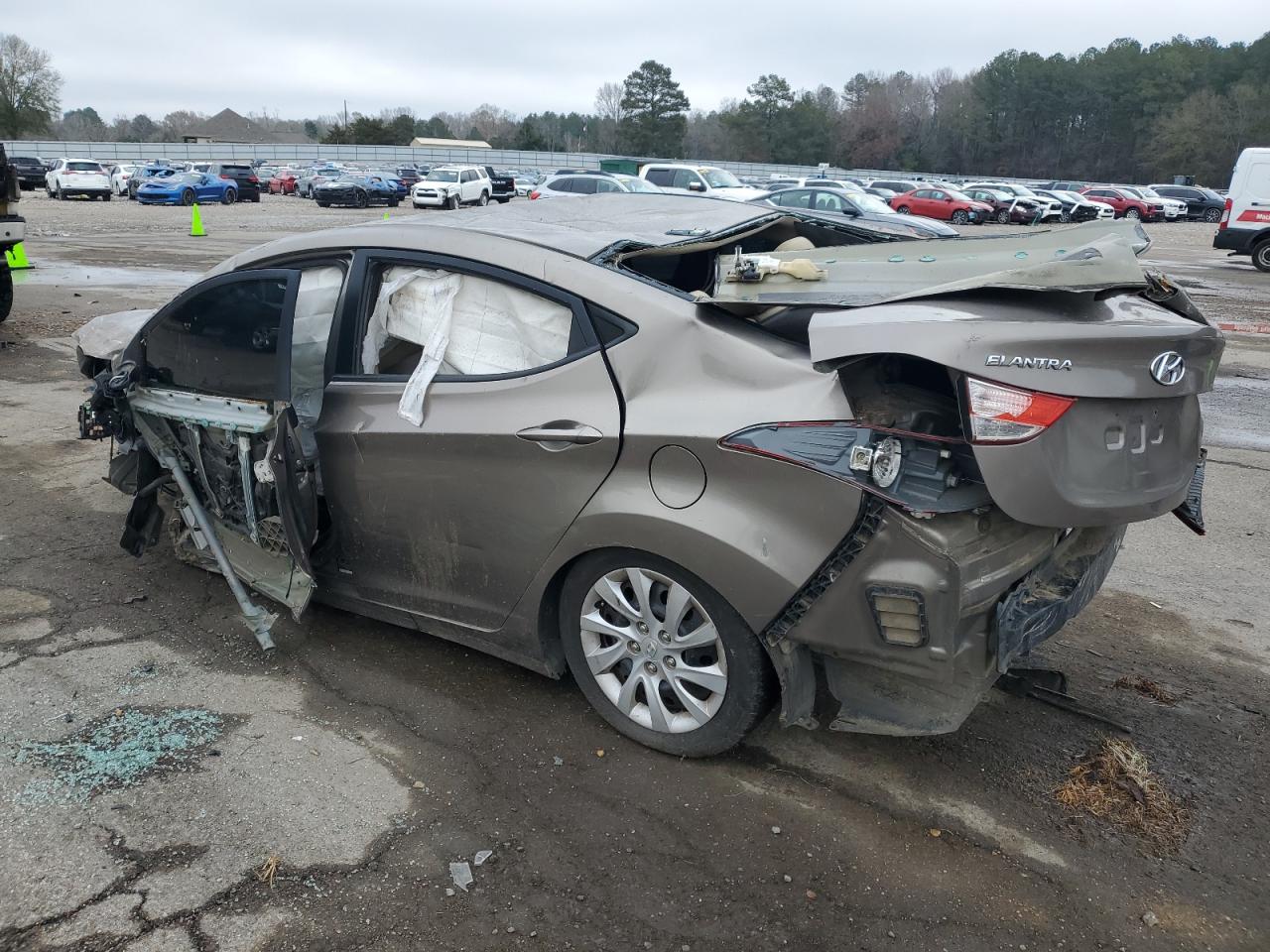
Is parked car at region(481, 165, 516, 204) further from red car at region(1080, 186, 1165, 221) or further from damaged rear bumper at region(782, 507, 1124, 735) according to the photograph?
damaged rear bumper at region(782, 507, 1124, 735)

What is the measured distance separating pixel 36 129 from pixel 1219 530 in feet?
301

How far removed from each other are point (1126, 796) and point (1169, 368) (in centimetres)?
135

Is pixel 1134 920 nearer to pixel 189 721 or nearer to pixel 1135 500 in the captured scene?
pixel 1135 500

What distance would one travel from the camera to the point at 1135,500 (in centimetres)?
280

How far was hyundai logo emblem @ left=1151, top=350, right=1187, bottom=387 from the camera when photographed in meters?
2.71

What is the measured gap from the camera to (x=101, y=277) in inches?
625

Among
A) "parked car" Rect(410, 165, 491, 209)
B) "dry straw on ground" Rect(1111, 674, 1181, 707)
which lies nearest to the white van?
"dry straw on ground" Rect(1111, 674, 1181, 707)

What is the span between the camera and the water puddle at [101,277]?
589 inches

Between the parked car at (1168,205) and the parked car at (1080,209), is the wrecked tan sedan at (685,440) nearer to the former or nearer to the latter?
the parked car at (1080,209)

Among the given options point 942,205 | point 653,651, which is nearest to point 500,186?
point 942,205

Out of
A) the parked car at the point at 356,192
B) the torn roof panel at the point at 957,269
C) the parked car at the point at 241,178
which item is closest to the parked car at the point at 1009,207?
the parked car at the point at 356,192

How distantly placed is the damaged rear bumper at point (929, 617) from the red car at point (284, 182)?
5190 centimetres

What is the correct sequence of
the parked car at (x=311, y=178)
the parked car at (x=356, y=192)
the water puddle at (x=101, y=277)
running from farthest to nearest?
the parked car at (x=311, y=178) → the parked car at (x=356, y=192) → the water puddle at (x=101, y=277)

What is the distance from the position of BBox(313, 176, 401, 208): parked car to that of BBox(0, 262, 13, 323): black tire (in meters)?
30.4
